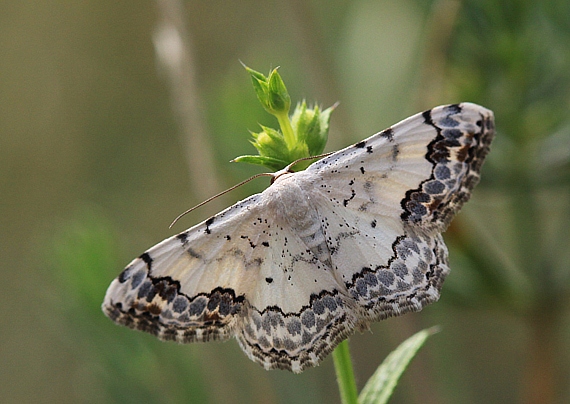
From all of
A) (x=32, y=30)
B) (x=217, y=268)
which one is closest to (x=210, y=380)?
(x=217, y=268)

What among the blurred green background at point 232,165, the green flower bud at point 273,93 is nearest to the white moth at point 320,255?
the green flower bud at point 273,93

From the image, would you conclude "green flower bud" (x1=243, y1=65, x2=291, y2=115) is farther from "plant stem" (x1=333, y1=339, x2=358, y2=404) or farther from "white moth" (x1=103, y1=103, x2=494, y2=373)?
"plant stem" (x1=333, y1=339, x2=358, y2=404)

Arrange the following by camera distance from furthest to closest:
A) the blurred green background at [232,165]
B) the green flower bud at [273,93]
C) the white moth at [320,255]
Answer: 1. the blurred green background at [232,165]
2. the white moth at [320,255]
3. the green flower bud at [273,93]

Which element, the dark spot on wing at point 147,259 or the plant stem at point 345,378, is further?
the dark spot on wing at point 147,259

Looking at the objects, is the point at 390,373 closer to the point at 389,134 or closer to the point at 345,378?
the point at 345,378

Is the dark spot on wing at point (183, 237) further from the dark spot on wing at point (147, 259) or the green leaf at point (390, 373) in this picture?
the green leaf at point (390, 373)

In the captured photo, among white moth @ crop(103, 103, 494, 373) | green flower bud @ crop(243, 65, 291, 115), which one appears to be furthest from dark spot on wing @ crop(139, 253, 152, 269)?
green flower bud @ crop(243, 65, 291, 115)

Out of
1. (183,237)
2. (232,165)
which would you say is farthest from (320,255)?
(232,165)

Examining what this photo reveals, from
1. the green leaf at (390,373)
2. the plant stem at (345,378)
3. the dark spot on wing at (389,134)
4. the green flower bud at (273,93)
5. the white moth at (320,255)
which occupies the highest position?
the green flower bud at (273,93)
